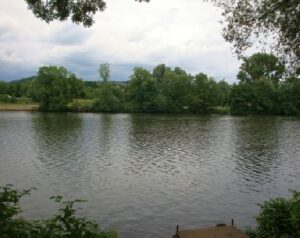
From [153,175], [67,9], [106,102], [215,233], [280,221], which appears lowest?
[153,175]

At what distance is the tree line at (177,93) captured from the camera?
127 metres

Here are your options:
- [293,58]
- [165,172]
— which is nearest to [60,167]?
[165,172]

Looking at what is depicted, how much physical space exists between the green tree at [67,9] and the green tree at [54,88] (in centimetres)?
11609

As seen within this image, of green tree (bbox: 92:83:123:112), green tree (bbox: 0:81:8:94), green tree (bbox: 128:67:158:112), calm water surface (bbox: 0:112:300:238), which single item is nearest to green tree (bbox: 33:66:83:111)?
green tree (bbox: 92:83:123:112)

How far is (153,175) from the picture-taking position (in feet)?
119

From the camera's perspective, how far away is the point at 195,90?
442 feet

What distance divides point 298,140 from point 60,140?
1430 inches

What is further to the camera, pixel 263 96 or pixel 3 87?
pixel 3 87

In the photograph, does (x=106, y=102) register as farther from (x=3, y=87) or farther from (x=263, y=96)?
(x=3, y=87)

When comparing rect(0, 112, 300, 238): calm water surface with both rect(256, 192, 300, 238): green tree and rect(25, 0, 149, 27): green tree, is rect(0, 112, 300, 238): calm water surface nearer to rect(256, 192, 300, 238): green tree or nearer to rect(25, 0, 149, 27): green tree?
rect(256, 192, 300, 238): green tree

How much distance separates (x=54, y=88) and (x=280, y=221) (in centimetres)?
11708

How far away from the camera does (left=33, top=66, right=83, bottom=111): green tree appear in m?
128

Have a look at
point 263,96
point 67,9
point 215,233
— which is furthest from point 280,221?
point 263,96

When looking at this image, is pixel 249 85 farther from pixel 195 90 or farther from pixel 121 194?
pixel 121 194
